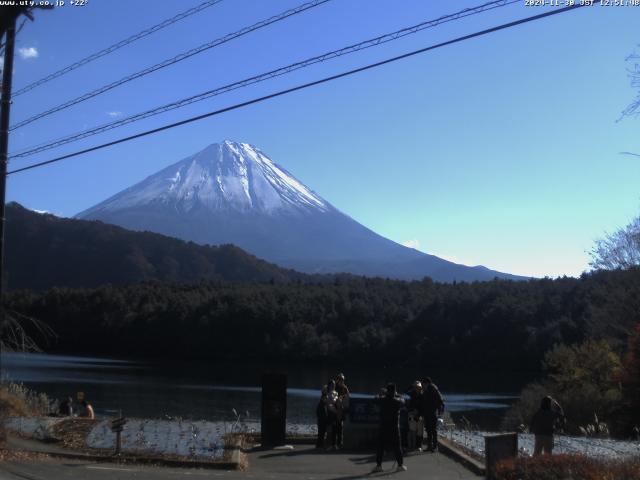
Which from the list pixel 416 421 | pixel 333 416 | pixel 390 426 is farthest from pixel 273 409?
pixel 390 426

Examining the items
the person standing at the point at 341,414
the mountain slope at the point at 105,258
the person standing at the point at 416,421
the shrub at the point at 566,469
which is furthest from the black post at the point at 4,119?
the mountain slope at the point at 105,258

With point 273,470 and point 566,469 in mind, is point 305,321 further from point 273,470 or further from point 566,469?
point 566,469

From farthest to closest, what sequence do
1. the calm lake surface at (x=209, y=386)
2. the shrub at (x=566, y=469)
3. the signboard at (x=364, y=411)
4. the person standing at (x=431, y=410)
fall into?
1. the calm lake surface at (x=209, y=386)
2. the signboard at (x=364, y=411)
3. the person standing at (x=431, y=410)
4. the shrub at (x=566, y=469)

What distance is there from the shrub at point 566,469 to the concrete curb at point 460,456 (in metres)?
1.97

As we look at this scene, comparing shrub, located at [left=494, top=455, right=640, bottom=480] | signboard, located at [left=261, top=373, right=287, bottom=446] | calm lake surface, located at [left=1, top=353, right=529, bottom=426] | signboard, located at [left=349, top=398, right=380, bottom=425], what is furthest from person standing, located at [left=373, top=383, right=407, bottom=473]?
calm lake surface, located at [left=1, top=353, right=529, bottom=426]

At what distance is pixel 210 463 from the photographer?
42.6ft

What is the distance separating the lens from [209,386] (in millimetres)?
54500

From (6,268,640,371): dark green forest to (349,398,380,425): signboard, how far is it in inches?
2581

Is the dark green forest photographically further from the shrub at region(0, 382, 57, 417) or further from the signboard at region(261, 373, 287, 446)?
the signboard at region(261, 373, 287, 446)

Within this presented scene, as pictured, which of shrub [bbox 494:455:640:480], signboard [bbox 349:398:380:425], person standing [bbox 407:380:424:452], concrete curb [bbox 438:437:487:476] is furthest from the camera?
signboard [bbox 349:398:380:425]

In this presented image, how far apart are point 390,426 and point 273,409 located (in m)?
2.94

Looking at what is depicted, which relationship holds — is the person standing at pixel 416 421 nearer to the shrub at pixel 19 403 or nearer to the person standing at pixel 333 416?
the person standing at pixel 333 416

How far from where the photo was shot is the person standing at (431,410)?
14.3 m

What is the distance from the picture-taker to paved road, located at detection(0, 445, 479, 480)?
1200 cm
